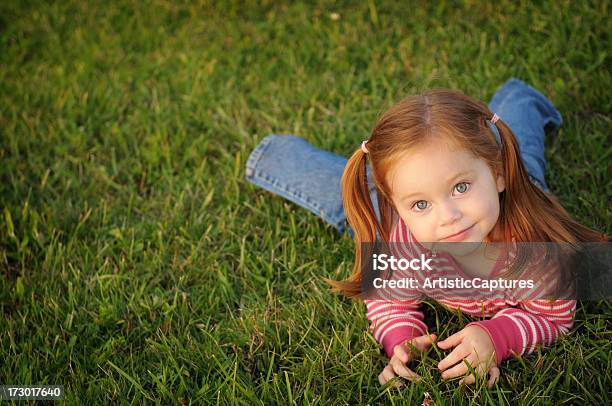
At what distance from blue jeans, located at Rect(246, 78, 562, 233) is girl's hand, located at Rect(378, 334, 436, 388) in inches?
28.0

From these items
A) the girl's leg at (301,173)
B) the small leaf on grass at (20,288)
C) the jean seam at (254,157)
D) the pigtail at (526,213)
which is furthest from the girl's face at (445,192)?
the small leaf on grass at (20,288)

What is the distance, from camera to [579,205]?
2.66m

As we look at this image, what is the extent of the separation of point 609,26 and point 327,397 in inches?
101

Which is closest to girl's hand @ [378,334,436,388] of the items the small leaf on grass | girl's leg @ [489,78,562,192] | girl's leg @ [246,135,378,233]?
girl's leg @ [246,135,378,233]

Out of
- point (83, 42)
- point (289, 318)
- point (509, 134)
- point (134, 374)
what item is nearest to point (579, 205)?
point (509, 134)

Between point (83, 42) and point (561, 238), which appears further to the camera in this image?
point (83, 42)

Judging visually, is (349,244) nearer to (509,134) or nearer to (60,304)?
(509,134)

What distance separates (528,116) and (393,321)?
127 centimetres

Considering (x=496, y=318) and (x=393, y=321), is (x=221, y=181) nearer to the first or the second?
(x=393, y=321)

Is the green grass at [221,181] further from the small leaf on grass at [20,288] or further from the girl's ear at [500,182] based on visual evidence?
the girl's ear at [500,182]

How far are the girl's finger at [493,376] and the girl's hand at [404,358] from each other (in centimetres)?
20

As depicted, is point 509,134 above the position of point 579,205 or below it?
above

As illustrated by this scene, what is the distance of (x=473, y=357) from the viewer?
200 cm

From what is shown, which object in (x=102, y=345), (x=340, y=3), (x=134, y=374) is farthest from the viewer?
(x=340, y=3)
